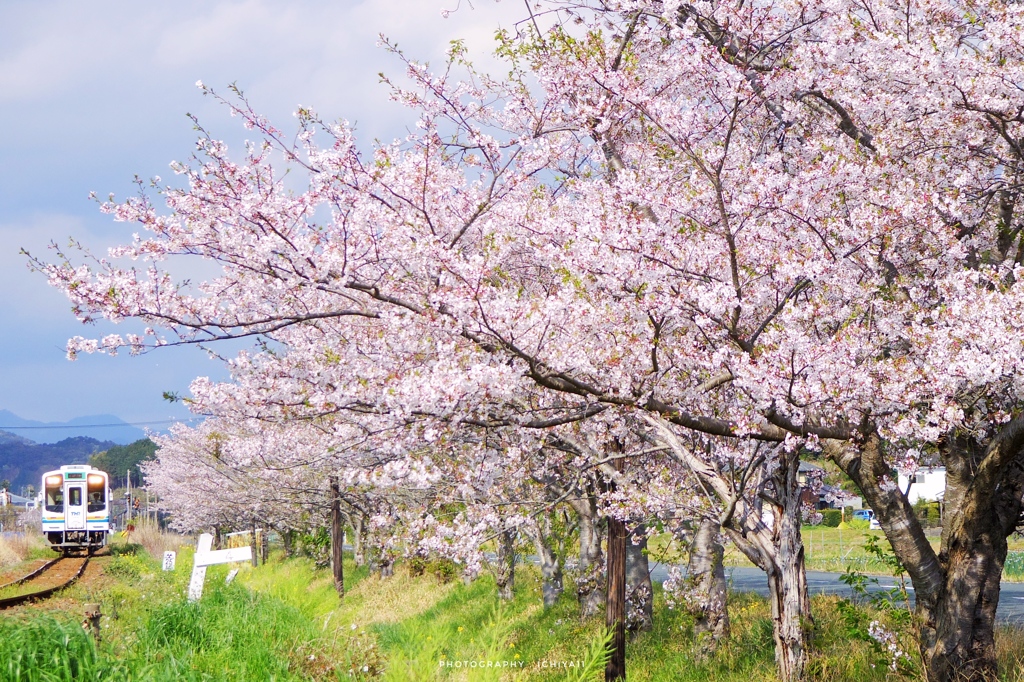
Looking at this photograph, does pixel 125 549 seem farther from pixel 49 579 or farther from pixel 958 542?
pixel 958 542

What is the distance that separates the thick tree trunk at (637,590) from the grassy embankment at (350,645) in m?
0.22

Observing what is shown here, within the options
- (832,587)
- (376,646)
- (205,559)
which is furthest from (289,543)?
(376,646)

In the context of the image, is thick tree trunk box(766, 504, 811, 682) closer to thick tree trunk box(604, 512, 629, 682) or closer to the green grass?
the green grass

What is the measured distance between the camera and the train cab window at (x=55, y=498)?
3412 centimetres

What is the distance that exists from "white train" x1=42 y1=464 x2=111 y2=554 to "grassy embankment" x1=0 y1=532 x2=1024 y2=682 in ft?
62.2

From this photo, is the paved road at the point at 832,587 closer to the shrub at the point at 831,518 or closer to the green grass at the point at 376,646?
the green grass at the point at 376,646

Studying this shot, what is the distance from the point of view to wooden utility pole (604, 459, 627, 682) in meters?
8.77

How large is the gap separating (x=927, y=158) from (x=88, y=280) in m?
6.78

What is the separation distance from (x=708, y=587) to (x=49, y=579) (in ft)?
64.0

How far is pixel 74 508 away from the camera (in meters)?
34.3

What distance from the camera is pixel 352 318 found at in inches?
373

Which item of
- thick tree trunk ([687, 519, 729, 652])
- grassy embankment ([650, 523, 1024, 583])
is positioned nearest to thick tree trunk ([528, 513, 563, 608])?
grassy embankment ([650, 523, 1024, 583])

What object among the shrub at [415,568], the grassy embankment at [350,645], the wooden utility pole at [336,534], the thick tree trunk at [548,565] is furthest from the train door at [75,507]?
the thick tree trunk at [548,565]

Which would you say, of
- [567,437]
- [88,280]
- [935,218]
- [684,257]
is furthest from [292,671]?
[935,218]
